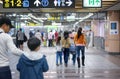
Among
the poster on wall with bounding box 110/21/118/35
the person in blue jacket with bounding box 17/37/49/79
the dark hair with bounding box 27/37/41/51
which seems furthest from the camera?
the poster on wall with bounding box 110/21/118/35

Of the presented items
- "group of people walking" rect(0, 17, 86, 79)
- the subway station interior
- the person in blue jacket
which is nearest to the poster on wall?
the subway station interior

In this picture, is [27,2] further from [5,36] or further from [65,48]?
[5,36]

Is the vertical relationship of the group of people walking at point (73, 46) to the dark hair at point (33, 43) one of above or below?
below

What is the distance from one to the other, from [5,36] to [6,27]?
176 millimetres

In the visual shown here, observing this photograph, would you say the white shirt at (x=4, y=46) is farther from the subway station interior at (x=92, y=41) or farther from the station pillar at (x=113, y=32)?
the station pillar at (x=113, y=32)

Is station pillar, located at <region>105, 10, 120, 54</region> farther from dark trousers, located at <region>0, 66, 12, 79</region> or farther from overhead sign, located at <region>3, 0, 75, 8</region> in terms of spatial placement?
dark trousers, located at <region>0, 66, 12, 79</region>

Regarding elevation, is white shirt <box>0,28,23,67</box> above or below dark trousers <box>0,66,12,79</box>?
above

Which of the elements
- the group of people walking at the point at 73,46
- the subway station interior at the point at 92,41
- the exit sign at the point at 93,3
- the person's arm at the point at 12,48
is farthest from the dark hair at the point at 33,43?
the exit sign at the point at 93,3

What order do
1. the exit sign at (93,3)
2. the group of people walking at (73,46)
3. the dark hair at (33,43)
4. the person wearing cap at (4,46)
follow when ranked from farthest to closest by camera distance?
the exit sign at (93,3)
the group of people walking at (73,46)
the person wearing cap at (4,46)
the dark hair at (33,43)

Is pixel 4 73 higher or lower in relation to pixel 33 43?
lower

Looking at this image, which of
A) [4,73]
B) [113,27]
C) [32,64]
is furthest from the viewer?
[113,27]

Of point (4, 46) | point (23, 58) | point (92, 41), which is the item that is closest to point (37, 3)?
point (4, 46)

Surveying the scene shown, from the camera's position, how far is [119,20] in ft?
88.2

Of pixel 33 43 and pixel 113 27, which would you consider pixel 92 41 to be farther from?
pixel 33 43
